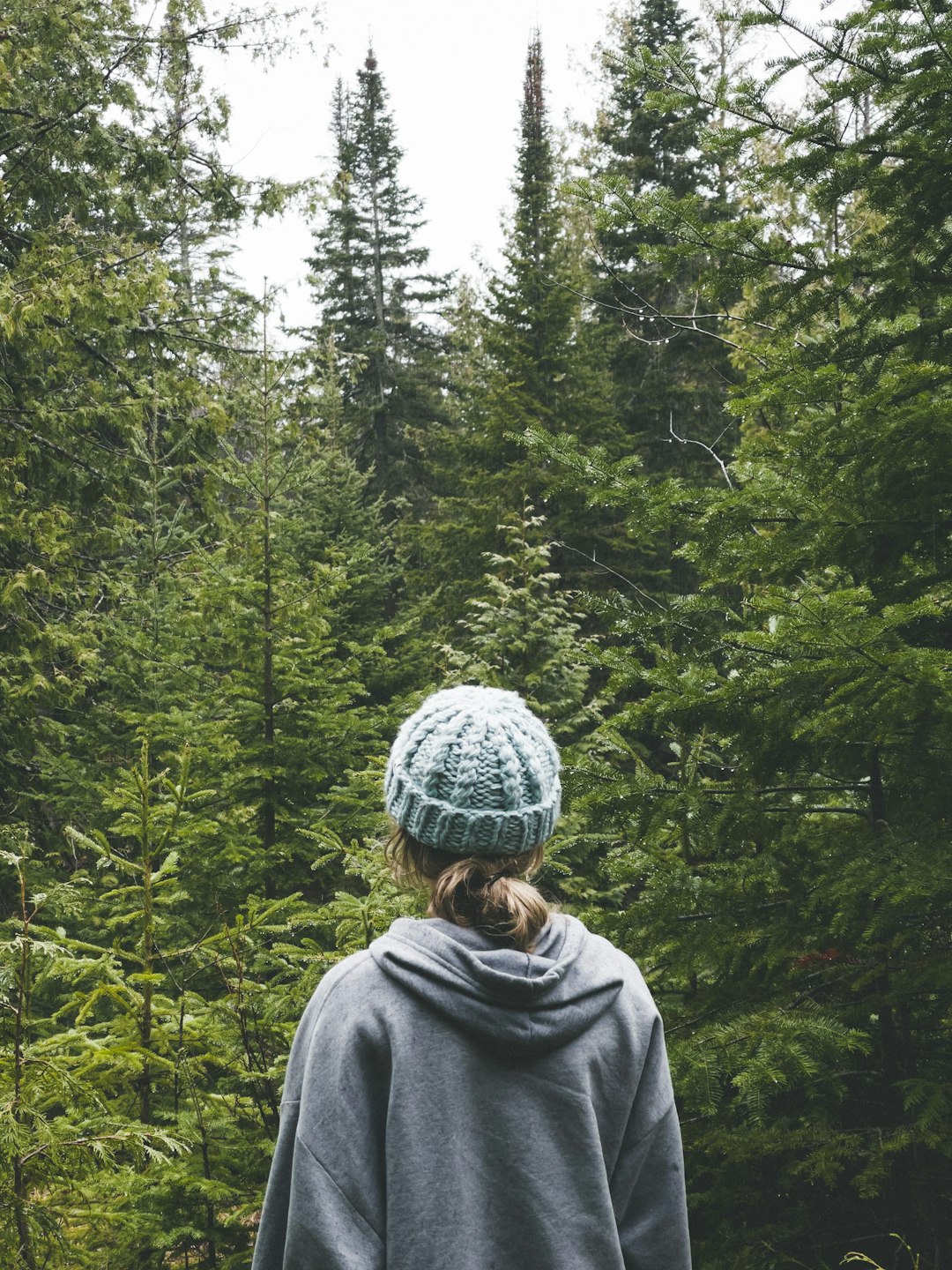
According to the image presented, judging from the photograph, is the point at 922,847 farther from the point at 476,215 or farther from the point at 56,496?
the point at 476,215

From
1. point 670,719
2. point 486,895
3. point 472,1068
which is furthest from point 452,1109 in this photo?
point 670,719

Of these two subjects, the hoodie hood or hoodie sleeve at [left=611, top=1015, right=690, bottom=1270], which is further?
hoodie sleeve at [left=611, top=1015, right=690, bottom=1270]

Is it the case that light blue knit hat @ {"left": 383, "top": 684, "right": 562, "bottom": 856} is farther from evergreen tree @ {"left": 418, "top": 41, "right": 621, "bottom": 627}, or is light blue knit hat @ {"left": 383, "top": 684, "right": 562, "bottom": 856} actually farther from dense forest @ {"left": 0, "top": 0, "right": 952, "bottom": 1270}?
evergreen tree @ {"left": 418, "top": 41, "right": 621, "bottom": 627}

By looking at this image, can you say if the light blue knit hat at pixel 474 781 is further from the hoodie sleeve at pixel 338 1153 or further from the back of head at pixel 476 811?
the hoodie sleeve at pixel 338 1153

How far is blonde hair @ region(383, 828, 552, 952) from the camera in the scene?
153cm

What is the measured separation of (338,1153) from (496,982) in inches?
14.3

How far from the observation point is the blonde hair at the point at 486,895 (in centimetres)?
153

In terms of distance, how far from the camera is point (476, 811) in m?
1.54

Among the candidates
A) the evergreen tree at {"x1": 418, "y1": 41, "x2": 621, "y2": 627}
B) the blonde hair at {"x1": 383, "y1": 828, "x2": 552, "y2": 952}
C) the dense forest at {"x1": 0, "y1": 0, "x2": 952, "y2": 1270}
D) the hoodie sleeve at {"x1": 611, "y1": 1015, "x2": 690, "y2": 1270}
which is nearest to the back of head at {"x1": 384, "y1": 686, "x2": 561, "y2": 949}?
the blonde hair at {"x1": 383, "y1": 828, "x2": 552, "y2": 952}

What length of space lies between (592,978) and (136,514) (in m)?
16.5

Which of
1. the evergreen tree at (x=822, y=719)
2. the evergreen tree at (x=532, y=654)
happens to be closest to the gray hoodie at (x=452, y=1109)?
the evergreen tree at (x=822, y=719)

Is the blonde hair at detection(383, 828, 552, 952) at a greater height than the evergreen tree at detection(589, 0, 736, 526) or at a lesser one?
lesser

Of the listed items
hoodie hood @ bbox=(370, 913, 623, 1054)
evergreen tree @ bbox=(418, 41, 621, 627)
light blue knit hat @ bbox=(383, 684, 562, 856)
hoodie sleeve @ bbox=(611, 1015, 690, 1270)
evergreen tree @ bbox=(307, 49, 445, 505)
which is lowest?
hoodie sleeve @ bbox=(611, 1015, 690, 1270)

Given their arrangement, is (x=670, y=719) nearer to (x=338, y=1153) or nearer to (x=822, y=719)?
(x=822, y=719)
